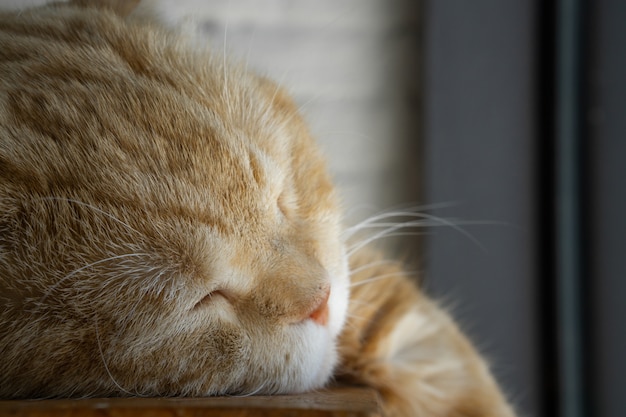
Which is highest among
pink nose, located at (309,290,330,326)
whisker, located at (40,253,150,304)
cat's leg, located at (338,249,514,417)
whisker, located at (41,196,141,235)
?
whisker, located at (41,196,141,235)

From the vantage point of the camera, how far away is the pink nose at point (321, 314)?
0.90 metres

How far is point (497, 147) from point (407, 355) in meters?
0.83

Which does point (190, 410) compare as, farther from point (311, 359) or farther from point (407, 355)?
point (407, 355)

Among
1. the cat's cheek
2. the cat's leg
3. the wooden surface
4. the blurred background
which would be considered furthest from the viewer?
the blurred background

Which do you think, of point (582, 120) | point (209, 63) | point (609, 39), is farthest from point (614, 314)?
point (209, 63)

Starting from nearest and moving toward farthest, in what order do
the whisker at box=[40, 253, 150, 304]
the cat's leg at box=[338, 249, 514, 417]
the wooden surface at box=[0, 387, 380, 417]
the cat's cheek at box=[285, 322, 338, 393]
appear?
the wooden surface at box=[0, 387, 380, 417] → the whisker at box=[40, 253, 150, 304] → the cat's cheek at box=[285, 322, 338, 393] → the cat's leg at box=[338, 249, 514, 417]

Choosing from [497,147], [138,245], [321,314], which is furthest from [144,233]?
[497,147]

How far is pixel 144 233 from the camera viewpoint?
0.79 metres

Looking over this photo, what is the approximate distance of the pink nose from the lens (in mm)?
901

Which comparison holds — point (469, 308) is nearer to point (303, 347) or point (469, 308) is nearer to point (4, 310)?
point (303, 347)

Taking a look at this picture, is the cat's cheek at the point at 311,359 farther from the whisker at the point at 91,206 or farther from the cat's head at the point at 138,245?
the whisker at the point at 91,206

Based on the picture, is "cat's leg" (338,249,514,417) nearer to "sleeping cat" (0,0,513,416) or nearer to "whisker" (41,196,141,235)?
"sleeping cat" (0,0,513,416)

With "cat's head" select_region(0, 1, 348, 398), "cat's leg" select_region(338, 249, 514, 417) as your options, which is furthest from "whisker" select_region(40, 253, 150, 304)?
"cat's leg" select_region(338, 249, 514, 417)

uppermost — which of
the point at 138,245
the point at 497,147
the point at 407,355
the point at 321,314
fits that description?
the point at 497,147
